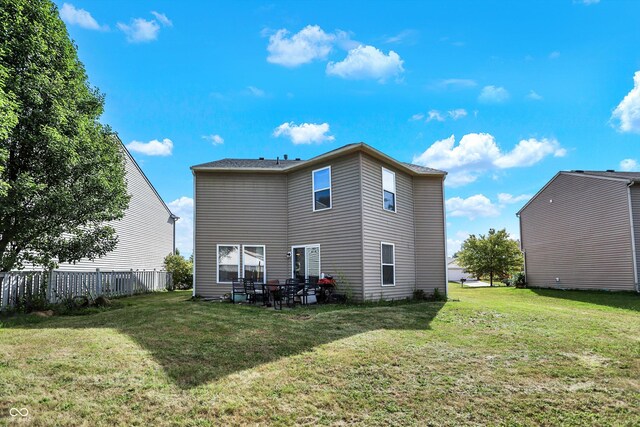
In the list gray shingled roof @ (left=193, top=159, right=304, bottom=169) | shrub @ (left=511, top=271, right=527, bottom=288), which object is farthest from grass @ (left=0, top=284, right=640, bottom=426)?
shrub @ (left=511, top=271, right=527, bottom=288)

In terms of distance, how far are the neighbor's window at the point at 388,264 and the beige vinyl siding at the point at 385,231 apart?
0.16m

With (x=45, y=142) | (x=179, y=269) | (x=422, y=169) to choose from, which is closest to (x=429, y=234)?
(x=422, y=169)

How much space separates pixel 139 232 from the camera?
71.6 ft

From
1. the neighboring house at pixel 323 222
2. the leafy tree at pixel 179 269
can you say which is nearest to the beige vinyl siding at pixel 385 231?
the neighboring house at pixel 323 222

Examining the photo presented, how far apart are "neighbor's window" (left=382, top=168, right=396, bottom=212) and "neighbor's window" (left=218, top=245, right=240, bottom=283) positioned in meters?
5.83

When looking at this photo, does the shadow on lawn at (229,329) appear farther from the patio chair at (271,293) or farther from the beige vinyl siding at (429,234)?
the beige vinyl siding at (429,234)

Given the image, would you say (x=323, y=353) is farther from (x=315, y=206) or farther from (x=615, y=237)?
(x=615, y=237)

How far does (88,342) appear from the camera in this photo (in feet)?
20.4

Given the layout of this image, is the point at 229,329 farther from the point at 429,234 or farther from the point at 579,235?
the point at 579,235

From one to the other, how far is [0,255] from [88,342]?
586 cm

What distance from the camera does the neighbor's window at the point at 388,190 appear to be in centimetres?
1315

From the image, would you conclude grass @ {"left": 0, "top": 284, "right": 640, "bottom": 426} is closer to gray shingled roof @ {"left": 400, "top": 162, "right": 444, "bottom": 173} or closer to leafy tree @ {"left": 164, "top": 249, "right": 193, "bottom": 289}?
gray shingled roof @ {"left": 400, "top": 162, "right": 444, "bottom": 173}

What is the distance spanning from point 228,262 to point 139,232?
10.6 metres

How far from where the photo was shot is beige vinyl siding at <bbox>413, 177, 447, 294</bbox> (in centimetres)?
1462
